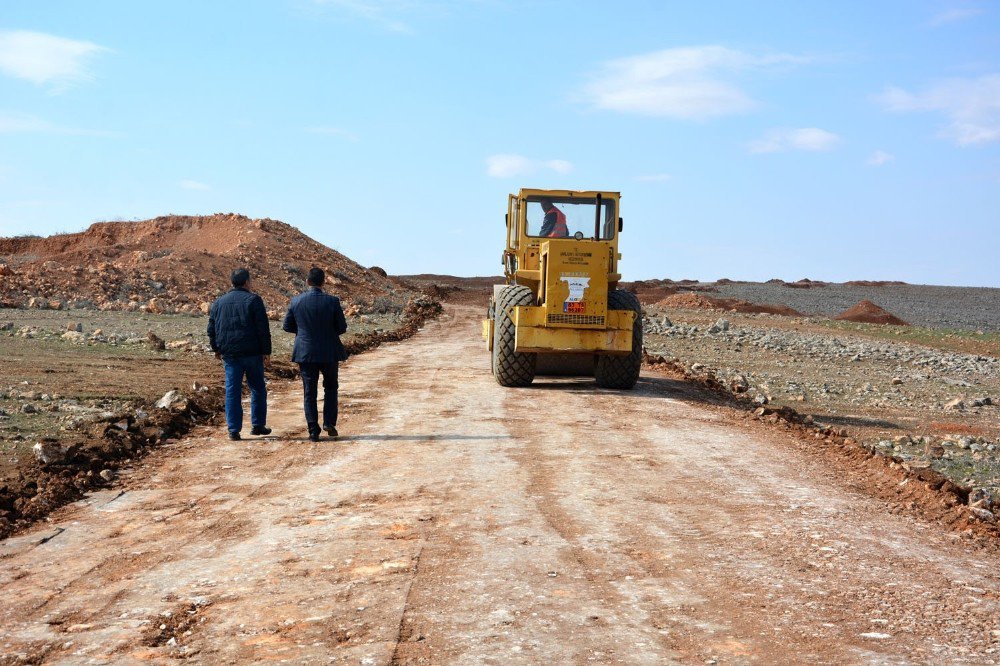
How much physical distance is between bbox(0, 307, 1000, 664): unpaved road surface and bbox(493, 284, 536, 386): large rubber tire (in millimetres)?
5046

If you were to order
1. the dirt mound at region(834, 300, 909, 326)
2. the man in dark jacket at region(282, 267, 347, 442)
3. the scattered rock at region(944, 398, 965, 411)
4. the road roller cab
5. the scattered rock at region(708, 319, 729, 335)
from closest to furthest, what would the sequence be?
the man in dark jacket at region(282, 267, 347, 442) → the road roller cab → the scattered rock at region(944, 398, 965, 411) → the scattered rock at region(708, 319, 729, 335) → the dirt mound at region(834, 300, 909, 326)

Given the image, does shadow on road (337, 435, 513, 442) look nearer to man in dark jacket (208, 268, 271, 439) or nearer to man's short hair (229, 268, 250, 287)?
man in dark jacket (208, 268, 271, 439)

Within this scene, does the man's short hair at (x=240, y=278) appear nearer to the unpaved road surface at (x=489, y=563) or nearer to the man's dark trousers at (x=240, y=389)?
the man's dark trousers at (x=240, y=389)

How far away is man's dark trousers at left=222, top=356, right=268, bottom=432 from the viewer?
11180 mm

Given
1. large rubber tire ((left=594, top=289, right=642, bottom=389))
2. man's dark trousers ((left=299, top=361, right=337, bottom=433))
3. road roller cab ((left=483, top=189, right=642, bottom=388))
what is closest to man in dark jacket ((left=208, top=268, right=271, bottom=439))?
man's dark trousers ((left=299, top=361, right=337, bottom=433))

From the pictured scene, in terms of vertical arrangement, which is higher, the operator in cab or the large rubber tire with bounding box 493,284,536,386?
the operator in cab

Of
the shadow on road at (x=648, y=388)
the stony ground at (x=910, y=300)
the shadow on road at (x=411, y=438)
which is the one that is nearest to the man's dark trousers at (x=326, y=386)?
the shadow on road at (x=411, y=438)

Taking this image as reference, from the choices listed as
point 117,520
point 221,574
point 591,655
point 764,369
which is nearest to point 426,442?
point 117,520

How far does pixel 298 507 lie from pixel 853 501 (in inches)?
186

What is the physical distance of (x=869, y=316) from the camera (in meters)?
51.2

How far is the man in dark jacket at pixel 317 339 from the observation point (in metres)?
11.3

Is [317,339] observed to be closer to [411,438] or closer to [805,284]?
Answer: [411,438]

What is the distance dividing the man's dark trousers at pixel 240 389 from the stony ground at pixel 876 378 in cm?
729

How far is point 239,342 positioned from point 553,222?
7.98 m
